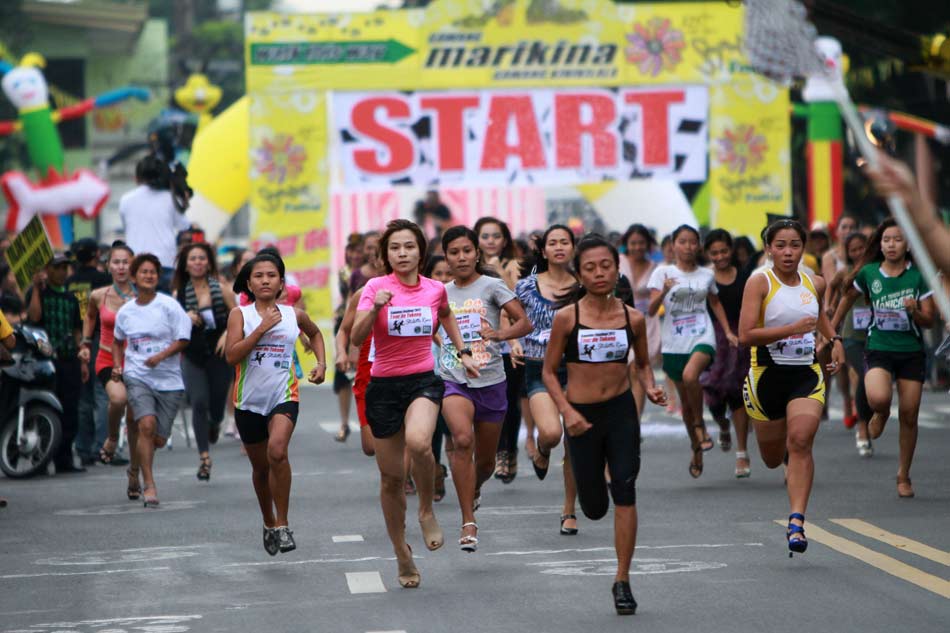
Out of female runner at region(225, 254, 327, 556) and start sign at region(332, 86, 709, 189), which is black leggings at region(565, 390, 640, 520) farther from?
start sign at region(332, 86, 709, 189)

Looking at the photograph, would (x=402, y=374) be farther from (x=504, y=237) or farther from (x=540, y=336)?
(x=504, y=237)

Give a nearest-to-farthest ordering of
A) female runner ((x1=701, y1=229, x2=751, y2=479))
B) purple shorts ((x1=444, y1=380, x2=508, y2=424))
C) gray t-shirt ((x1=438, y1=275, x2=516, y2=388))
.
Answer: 1. purple shorts ((x1=444, y1=380, x2=508, y2=424))
2. gray t-shirt ((x1=438, y1=275, x2=516, y2=388))
3. female runner ((x1=701, y1=229, x2=751, y2=479))

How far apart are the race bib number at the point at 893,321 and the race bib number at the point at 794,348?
104 inches

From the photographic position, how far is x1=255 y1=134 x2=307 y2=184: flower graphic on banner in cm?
2708

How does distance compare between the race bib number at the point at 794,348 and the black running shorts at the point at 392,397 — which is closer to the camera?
the black running shorts at the point at 392,397

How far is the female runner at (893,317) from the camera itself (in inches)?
492

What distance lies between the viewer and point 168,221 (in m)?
17.7

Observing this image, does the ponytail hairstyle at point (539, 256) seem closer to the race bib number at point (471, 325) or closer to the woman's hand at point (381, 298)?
the race bib number at point (471, 325)

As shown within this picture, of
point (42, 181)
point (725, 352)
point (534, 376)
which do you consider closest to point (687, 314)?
point (725, 352)

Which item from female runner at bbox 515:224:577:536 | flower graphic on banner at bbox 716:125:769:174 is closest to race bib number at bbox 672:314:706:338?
female runner at bbox 515:224:577:536

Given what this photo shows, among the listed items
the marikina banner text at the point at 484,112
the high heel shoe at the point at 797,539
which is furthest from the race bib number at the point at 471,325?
the marikina banner text at the point at 484,112

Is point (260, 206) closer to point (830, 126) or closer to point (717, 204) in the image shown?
point (717, 204)

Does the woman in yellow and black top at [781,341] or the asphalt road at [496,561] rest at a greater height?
the woman in yellow and black top at [781,341]

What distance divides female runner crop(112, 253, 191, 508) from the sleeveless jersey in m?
4.83
